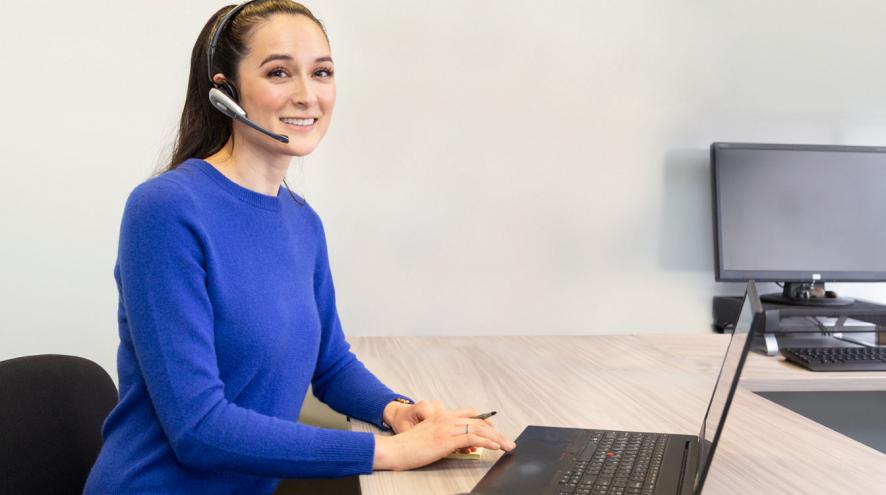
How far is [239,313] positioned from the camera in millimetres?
1152

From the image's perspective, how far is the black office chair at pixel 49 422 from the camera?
1.09 metres

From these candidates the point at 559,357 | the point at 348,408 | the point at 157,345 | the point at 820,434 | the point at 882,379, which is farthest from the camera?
the point at 559,357

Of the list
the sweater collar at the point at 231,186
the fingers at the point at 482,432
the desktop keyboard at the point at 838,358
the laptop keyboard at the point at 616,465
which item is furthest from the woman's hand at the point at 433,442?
the desktop keyboard at the point at 838,358

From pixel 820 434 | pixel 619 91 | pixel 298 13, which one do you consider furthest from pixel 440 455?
pixel 619 91

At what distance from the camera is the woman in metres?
1.04

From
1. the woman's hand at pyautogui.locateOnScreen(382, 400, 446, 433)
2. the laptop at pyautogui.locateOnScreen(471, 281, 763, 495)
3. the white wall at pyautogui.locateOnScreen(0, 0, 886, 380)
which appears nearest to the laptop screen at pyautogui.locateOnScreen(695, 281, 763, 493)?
the laptop at pyautogui.locateOnScreen(471, 281, 763, 495)

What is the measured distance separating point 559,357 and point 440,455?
823 mm

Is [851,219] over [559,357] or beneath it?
over

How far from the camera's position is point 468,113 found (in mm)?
2176

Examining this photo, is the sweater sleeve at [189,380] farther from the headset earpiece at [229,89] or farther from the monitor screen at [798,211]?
the monitor screen at [798,211]

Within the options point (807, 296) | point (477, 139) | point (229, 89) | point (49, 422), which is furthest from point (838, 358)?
point (49, 422)

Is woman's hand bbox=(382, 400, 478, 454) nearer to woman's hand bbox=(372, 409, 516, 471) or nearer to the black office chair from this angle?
woman's hand bbox=(372, 409, 516, 471)

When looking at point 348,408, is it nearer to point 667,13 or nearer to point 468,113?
point 468,113

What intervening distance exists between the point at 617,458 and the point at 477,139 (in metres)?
1.24
